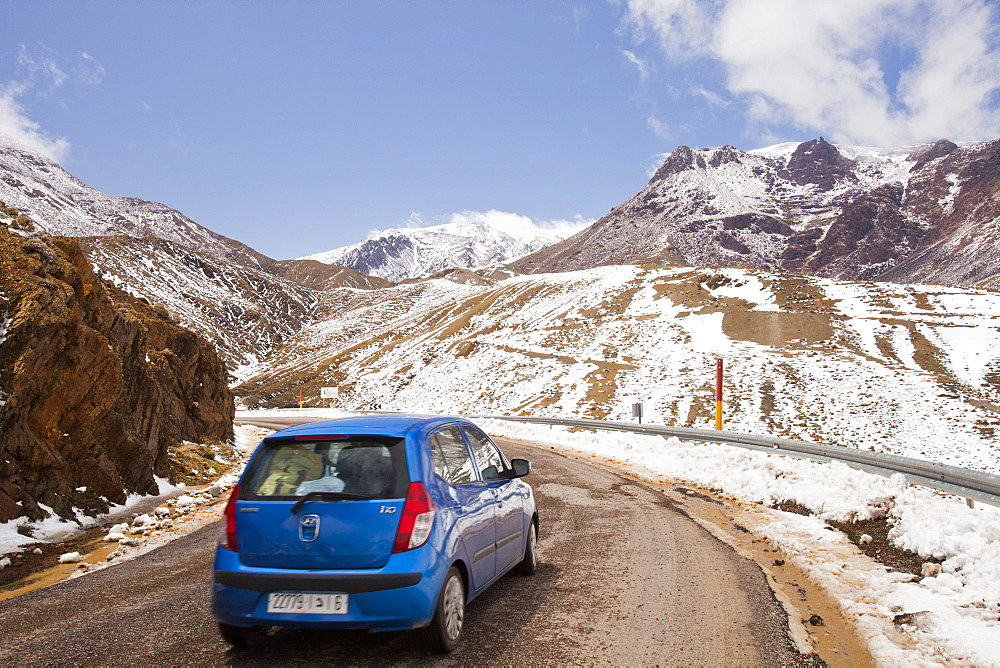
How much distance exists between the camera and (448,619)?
4617 mm

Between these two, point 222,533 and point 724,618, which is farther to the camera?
point 724,618

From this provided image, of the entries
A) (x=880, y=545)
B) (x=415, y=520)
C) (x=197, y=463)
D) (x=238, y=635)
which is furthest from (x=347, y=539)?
(x=197, y=463)

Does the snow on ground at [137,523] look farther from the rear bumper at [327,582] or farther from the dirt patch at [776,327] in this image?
the dirt patch at [776,327]

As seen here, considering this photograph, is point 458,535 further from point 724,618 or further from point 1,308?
point 1,308

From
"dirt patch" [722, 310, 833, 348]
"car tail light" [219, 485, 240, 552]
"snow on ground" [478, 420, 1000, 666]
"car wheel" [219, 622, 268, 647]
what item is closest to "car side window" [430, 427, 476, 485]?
"car tail light" [219, 485, 240, 552]

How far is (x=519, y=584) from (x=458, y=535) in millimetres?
1934

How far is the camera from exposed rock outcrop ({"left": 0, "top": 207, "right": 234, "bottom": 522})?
9344 mm

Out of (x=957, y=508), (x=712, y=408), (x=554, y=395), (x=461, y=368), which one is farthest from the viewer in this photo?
(x=461, y=368)

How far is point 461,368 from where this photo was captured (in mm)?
63375

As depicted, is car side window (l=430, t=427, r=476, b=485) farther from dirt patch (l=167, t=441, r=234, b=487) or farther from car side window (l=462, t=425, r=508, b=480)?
dirt patch (l=167, t=441, r=234, b=487)

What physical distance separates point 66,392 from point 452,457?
8653 millimetres

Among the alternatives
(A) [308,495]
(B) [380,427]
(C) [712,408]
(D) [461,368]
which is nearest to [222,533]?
(A) [308,495]

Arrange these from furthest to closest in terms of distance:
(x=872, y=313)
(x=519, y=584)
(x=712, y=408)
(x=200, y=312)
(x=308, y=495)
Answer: (x=200, y=312) < (x=872, y=313) < (x=712, y=408) < (x=519, y=584) < (x=308, y=495)

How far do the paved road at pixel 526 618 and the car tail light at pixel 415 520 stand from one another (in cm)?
85
